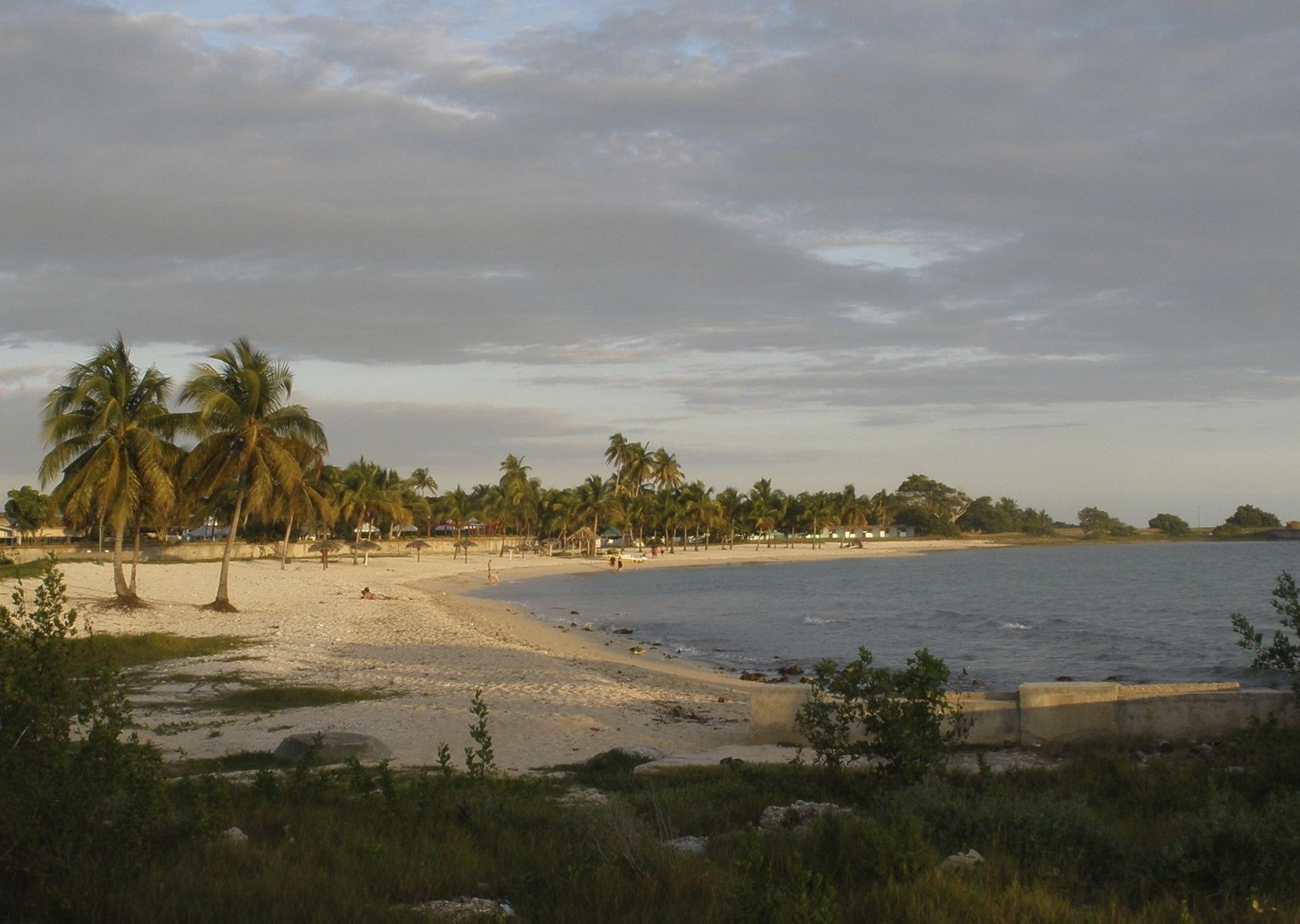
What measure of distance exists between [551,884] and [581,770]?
17.7ft

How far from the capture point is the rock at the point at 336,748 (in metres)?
10.7

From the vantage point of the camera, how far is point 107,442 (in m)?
27.1

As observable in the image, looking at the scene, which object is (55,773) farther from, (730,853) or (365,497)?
(365,497)

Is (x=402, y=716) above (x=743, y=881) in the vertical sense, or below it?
below

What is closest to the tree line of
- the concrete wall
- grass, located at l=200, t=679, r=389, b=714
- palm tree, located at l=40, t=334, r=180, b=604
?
palm tree, located at l=40, t=334, r=180, b=604

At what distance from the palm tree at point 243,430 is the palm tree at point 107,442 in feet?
3.50

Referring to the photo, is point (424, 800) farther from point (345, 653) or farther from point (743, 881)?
point (345, 653)

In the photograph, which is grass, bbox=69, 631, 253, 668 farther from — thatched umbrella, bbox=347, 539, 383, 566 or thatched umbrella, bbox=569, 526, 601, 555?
thatched umbrella, bbox=569, 526, 601, 555

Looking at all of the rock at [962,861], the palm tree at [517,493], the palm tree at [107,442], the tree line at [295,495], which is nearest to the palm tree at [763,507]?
the tree line at [295,495]

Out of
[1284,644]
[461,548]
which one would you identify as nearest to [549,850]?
[1284,644]

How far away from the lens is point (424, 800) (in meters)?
7.60

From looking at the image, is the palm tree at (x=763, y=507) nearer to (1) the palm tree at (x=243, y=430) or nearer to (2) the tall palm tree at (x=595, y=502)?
(2) the tall palm tree at (x=595, y=502)

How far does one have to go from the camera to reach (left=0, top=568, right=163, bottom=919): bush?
5.20 metres

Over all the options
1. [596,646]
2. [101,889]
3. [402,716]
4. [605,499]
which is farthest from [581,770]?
[605,499]
